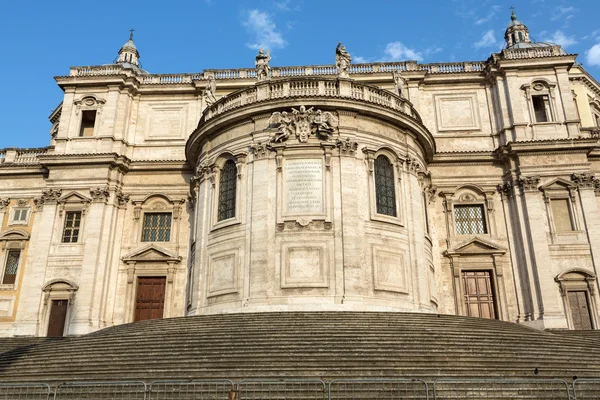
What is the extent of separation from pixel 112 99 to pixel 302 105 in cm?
1272

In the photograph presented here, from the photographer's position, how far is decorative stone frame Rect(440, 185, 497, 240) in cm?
2500

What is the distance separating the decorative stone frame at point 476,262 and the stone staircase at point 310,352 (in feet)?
25.1

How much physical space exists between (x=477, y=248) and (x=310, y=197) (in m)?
9.53

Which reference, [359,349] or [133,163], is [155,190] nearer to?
[133,163]

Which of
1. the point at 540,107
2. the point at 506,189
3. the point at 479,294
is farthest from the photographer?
the point at 540,107

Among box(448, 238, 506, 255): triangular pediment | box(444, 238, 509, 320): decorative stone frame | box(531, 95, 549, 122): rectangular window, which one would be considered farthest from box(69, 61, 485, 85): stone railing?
box(444, 238, 509, 320): decorative stone frame

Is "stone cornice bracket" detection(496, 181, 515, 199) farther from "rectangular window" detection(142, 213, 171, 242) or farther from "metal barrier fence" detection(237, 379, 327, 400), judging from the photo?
"metal barrier fence" detection(237, 379, 327, 400)

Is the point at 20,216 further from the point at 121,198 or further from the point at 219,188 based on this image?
the point at 219,188

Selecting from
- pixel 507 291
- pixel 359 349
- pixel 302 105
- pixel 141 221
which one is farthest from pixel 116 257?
pixel 507 291

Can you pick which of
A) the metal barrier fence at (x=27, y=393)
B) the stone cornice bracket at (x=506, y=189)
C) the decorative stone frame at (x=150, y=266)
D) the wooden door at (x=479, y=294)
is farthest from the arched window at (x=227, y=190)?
the stone cornice bracket at (x=506, y=189)

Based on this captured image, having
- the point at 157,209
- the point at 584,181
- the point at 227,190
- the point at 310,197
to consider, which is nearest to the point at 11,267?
the point at 157,209

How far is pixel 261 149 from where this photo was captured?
21.0m

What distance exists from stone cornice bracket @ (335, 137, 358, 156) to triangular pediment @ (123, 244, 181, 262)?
998cm

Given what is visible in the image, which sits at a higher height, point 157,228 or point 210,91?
point 210,91
